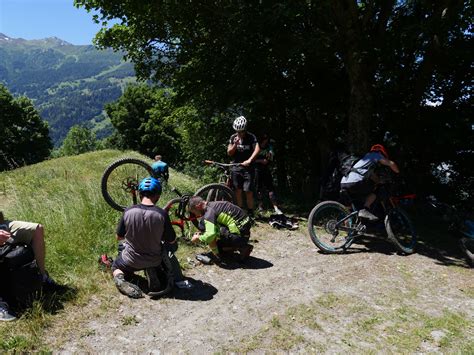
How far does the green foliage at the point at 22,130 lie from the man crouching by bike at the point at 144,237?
4563cm

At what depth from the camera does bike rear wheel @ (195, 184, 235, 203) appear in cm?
772

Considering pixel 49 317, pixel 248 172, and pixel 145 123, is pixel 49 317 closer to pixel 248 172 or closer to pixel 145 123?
pixel 248 172

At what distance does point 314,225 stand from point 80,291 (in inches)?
156

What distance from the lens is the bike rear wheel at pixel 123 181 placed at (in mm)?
7367

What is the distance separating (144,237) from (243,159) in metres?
3.57

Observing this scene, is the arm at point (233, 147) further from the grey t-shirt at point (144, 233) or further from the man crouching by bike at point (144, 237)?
the grey t-shirt at point (144, 233)

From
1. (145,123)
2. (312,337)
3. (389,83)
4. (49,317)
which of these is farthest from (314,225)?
(145,123)

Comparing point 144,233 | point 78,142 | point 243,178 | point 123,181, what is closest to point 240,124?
point 243,178

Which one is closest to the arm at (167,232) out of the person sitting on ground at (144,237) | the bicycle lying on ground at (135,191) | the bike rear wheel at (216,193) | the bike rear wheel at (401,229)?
the person sitting on ground at (144,237)

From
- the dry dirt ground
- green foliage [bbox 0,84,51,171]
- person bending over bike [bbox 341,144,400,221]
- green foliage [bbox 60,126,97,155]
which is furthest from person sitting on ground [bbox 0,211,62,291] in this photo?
green foliage [bbox 60,126,97,155]

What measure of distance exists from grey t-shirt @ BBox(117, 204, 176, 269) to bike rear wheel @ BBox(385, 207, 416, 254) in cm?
417

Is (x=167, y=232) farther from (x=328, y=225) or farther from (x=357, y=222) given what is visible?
(x=357, y=222)

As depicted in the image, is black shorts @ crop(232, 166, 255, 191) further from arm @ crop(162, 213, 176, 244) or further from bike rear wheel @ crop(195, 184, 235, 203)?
arm @ crop(162, 213, 176, 244)

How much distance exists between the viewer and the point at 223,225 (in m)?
6.50
